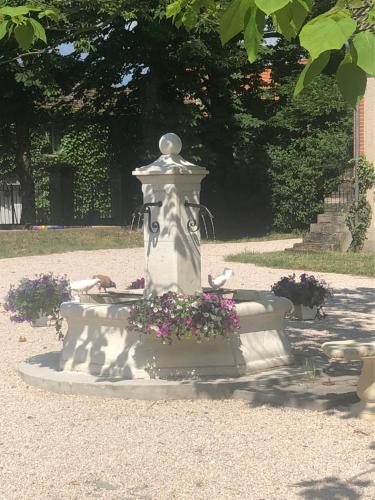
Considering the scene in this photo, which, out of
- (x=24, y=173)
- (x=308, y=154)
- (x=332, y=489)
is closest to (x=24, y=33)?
(x=332, y=489)

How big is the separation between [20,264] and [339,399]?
12.3 metres

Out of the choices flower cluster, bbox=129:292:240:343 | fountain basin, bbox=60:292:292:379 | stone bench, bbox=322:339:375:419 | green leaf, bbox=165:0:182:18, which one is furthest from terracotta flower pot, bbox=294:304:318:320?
green leaf, bbox=165:0:182:18

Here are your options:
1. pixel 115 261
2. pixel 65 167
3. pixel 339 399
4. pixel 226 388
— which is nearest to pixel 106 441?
pixel 226 388

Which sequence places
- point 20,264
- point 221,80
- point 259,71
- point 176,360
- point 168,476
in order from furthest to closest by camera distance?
point 259,71 < point 221,80 < point 20,264 < point 176,360 < point 168,476

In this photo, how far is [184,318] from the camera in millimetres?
6301

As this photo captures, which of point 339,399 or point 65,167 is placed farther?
point 65,167

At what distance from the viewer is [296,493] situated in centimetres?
425

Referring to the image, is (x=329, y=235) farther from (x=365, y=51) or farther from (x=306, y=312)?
(x=365, y=51)

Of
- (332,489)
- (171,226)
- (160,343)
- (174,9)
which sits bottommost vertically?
(332,489)

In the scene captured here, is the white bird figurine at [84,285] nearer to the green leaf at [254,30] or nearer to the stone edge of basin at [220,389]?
the stone edge of basin at [220,389]

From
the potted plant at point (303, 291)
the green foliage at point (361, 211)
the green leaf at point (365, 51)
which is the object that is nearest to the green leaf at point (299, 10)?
the green leaf at point (365, 51)

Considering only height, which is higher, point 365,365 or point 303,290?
point 303,290

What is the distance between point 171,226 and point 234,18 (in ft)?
13.1

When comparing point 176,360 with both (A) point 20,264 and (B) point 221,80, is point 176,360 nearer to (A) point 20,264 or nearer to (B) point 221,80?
(A) point 20,264
